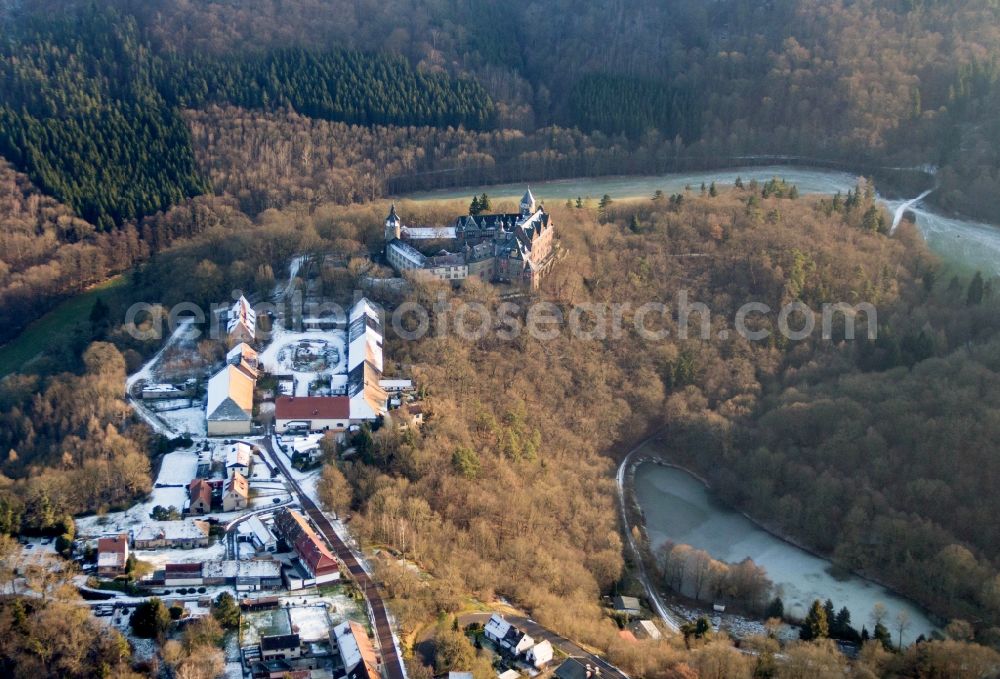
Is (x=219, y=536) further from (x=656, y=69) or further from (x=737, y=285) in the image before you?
(x=656, y=69)

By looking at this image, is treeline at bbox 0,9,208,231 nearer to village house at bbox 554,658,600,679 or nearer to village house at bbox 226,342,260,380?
village house at bbox 226,342,260,380

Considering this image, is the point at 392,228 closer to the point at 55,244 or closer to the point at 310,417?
the point at 310,417

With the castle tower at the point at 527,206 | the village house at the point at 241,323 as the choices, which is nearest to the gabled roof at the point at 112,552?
the village house at the point at 241,323

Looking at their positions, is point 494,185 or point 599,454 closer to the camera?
point 599,454

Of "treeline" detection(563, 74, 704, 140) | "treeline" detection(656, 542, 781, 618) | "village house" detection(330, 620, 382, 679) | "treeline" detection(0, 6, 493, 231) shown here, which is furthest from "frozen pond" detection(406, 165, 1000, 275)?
"village house" detection(330, 620, 382, 679)

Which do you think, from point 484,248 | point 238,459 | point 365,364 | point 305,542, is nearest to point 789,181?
point 484,248

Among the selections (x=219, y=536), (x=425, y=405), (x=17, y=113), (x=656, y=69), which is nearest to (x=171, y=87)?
(x=17, y=113)
